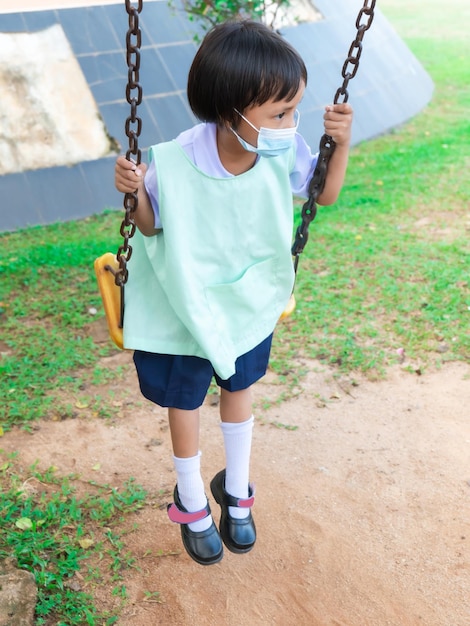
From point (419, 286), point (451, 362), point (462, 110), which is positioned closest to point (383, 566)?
point (451, 362)

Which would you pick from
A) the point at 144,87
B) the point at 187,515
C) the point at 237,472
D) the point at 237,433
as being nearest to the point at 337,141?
the point at 237,433

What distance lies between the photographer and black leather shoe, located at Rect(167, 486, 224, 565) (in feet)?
8.07

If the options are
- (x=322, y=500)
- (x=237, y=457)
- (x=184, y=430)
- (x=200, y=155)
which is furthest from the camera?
(x=322, y=500)

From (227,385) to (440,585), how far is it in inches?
43.3

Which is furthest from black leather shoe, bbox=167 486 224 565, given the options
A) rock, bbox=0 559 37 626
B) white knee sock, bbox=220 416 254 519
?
rock, bbox=0 559 37 626

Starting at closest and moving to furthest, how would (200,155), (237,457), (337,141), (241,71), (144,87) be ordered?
(241,71) → (200,155) → (337,141) → (237,457) → (144,87)

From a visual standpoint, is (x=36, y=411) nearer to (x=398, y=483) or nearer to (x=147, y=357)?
(x=147, y=357)

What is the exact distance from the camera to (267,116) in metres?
2.06

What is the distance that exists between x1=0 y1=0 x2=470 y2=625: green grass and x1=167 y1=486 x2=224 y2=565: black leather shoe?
384mm

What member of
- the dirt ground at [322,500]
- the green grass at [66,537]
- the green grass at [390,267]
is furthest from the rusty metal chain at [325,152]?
the green grass at [390,267]

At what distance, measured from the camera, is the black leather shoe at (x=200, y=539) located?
246cm

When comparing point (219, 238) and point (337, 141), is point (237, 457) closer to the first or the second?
point (219, 238)

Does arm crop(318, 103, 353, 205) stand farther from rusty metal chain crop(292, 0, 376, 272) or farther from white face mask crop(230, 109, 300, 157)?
white face mask crop(230, 109, 300, 157)

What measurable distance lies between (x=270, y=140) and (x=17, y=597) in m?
1.70
